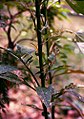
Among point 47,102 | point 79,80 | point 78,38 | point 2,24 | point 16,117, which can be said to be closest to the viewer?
point 47,102

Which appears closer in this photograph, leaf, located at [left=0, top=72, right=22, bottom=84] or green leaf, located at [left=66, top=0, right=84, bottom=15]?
green leaf, located at [left=66, top=0, right=84, bottom=15]

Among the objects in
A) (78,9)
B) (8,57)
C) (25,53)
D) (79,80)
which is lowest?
(79,80)

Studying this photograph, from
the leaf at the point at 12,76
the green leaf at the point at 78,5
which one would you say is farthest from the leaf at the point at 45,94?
the green leaf at the point at 78,5


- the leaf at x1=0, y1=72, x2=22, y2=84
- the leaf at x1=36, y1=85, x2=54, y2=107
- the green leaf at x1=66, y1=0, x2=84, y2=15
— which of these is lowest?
the leaf at x1=36, y1=85, x2=54, y2=107

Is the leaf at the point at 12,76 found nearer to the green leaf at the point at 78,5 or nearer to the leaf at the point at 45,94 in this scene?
the leaf at the point at 45,94

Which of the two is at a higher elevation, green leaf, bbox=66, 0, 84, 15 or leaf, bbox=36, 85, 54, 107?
green leaf, bbox=66, 0, 84, 15

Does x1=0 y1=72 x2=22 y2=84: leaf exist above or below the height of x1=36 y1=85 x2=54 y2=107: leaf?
above

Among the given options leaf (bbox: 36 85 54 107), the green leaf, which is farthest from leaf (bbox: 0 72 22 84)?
Result: the green leaf

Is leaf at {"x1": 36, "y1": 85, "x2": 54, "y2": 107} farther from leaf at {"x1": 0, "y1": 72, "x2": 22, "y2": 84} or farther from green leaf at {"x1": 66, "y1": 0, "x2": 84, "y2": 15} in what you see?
green leaf at {"x1": 66, "y1": 0, "x2": 84, "y2": 15}

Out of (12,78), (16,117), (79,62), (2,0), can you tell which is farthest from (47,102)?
(79,62)

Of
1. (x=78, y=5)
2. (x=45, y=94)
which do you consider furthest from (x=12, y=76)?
(x=78, y=5)

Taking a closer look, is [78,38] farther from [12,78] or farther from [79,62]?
[79,62]
